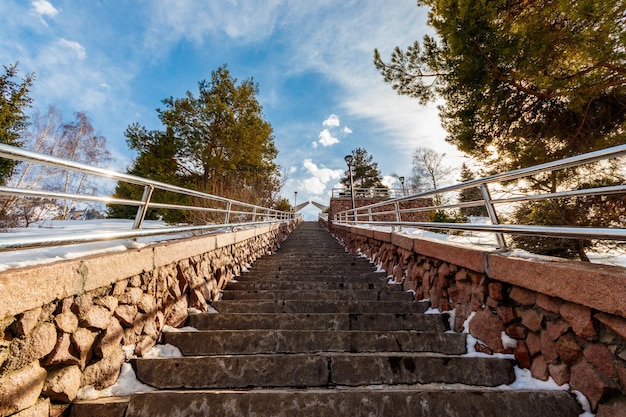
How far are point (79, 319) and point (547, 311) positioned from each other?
347cm

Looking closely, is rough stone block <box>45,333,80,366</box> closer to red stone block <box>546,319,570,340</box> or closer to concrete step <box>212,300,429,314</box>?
concrete step <box>212,300,429,314</box>

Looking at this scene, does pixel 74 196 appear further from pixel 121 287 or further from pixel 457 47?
pixel 457 47

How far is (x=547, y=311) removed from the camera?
6.35 ft

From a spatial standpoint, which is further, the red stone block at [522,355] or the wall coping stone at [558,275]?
the red stone block at [522,355]

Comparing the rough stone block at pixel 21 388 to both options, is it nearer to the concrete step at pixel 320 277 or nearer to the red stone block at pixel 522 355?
the concrete step at pixel 320 277

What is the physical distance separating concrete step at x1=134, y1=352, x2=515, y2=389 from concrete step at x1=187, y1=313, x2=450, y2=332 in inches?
28.1

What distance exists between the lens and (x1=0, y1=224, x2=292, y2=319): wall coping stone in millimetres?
1409

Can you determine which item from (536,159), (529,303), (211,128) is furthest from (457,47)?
(211,128)

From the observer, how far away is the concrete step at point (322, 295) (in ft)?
12.1

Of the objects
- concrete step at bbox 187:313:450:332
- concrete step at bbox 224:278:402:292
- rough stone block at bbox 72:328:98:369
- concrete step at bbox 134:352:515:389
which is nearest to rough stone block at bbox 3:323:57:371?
rough stone block at bbox 72:328:98:369

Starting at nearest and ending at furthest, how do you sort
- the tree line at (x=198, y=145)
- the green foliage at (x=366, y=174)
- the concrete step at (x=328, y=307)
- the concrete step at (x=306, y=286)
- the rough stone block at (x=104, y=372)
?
the rough stone block at (x=104, y=372), the concrete step at (x=328, y=307), the concrete step at (x=306, y=286), the tree line at (x=198, y=145), the green foliage at (x=366, y=174)

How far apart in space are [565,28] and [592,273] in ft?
18.5

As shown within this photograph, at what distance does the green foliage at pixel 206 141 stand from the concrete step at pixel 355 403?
39.3 feet

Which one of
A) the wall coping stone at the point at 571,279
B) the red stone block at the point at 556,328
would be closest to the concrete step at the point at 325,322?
the wall coping stone at the point at 571,279
